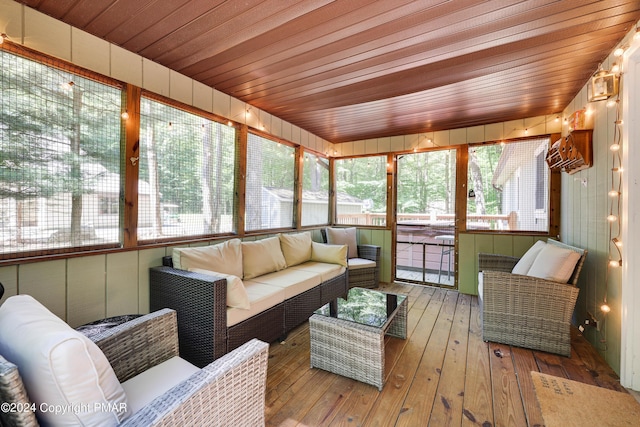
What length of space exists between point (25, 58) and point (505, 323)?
13.3ft

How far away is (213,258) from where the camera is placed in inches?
95.2

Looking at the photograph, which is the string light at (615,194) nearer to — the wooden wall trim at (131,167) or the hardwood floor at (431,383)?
the hardwood floor at (431,383)

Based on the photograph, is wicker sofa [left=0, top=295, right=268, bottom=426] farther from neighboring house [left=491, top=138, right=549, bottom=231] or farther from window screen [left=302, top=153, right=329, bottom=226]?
neighboring house [left=491, top=138, right=549, bottom=231]

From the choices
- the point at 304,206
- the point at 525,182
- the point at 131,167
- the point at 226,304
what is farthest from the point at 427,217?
the point at 131,167

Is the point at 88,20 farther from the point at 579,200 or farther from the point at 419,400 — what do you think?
the point at 579,200

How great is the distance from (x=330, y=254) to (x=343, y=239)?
2.71 feet

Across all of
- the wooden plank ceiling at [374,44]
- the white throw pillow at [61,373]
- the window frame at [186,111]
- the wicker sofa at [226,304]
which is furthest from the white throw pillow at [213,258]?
the wooden plank ceiling at [374,44]

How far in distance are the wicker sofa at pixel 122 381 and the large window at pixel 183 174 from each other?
4.02 ft

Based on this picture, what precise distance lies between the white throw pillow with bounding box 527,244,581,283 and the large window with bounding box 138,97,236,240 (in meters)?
3.05

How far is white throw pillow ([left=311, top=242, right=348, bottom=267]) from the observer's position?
11.3ft

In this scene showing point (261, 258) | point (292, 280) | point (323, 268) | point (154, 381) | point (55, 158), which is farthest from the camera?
point (323, 268)

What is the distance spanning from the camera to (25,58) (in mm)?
1682

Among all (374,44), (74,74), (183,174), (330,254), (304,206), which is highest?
(374,44)

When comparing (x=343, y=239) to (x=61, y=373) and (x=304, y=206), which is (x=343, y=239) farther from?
(x=61, y=373)
